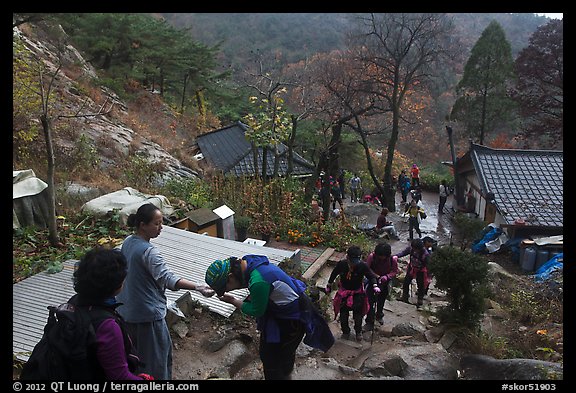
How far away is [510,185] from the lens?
15.4 m

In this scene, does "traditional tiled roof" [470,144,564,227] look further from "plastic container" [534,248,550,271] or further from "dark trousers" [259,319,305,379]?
"dark trousers" [259,319,305,379]

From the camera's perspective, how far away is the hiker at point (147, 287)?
3.07 m

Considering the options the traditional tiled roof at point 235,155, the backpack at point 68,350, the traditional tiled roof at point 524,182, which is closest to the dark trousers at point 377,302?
the backpack at point 68,350

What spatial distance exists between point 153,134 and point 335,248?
35.2 feet

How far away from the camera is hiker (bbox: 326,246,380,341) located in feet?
17.3

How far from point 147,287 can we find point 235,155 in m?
14.8

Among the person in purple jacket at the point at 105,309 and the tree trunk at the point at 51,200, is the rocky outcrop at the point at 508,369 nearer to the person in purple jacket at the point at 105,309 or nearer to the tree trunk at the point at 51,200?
the person in purple jacket at the point at 105,309

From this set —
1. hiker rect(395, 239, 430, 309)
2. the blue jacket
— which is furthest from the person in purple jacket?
hiker rect(395, 239, 430, 309)

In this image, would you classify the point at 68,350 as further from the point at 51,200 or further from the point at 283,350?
the point at 51,200

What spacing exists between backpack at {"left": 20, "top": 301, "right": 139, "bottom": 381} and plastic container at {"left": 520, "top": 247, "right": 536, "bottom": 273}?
41.6 feet

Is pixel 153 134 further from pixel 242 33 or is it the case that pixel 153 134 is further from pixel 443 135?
pixel 242 33

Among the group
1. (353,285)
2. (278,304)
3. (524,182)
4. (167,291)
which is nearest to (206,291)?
(278,304)
